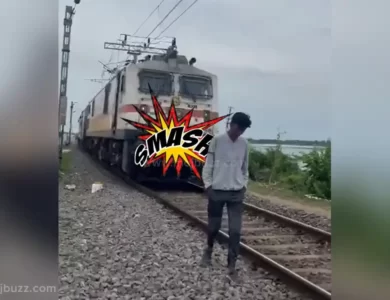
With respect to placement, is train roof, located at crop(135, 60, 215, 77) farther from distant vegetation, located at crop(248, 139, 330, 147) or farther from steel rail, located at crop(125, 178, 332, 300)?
steel rail, located at crop(125, 178, 332, 300)

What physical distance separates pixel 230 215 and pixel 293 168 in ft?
1.16

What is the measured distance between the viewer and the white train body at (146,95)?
83.3 inches

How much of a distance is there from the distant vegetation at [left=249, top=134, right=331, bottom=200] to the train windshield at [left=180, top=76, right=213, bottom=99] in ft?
1.03

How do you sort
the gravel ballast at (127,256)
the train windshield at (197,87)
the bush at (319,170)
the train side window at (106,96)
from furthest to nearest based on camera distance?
the train side window at (106,96), the train windshield at (197,87), the bush at (319,170), the gravel ballast at (127,256)

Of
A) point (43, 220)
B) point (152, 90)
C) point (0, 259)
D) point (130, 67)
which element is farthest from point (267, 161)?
point (0, 259)

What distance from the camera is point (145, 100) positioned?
6.93 feet

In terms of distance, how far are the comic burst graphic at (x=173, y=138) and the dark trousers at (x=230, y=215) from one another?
0.58 ft

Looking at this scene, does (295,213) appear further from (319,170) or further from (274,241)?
(319,170)

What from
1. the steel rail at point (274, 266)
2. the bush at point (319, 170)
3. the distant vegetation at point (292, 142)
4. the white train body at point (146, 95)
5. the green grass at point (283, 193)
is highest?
the white train body at point (146, 95)

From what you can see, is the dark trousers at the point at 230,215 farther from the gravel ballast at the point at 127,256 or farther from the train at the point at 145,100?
the train at the point at 145,100

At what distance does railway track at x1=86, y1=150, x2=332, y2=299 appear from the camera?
82.7 inches

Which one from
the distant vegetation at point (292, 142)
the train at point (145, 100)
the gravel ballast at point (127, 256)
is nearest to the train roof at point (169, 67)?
the train at point (145, 100)

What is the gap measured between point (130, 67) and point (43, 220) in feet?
2.66

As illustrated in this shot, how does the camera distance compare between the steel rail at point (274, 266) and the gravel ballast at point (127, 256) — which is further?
the steel rail at point (274, 266)
